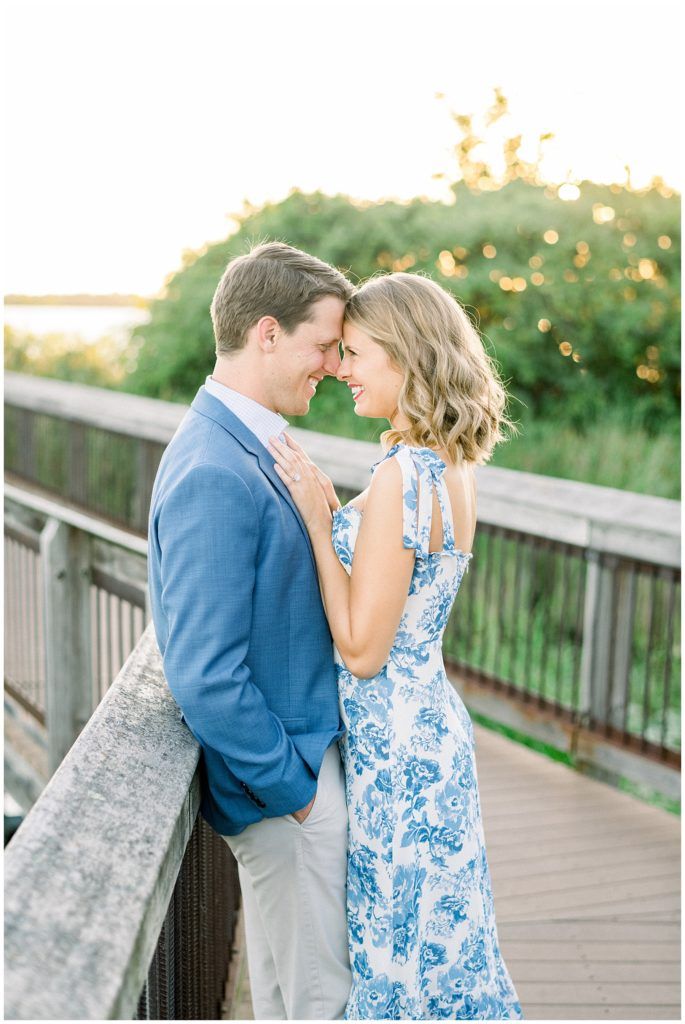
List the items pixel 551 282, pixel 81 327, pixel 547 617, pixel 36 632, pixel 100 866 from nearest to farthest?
pixel 100 866, pixel 36 632, pixel 547 617, pixel 551 282, pixel 81 327

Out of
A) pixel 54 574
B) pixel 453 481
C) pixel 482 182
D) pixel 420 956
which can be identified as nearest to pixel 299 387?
pixel 453 481

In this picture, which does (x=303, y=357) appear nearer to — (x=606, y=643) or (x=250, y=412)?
(x=250, y=412)

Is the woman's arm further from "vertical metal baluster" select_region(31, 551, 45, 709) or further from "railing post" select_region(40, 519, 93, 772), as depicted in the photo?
"vertical metal baluster" select_region(31, 551, 45, 709)

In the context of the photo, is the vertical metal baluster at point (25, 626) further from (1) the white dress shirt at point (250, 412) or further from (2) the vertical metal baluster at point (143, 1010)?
(2) the vertical metal baluster at point (143, 1010)

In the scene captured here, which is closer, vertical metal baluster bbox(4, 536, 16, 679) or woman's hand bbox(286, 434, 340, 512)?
woman's hand bbox(286, 434, 340, 512)

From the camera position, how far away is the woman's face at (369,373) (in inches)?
94.4

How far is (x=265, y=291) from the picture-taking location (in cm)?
225

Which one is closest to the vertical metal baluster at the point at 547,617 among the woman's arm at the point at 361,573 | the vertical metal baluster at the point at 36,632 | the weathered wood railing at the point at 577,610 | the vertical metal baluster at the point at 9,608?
the weathered wood railing at the point at 577,610

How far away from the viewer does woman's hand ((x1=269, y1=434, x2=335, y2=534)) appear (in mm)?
2217

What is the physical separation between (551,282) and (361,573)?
10737mm

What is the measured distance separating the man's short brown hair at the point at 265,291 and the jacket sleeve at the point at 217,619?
1.34ft

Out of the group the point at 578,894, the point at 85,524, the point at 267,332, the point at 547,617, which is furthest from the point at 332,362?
the point at 547,617

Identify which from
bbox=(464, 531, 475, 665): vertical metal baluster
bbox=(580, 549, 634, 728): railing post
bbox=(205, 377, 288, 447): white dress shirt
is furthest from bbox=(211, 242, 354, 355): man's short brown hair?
bbox=(464, 531, 475, 665): vertical metal baluster

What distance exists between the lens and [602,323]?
12477mm
